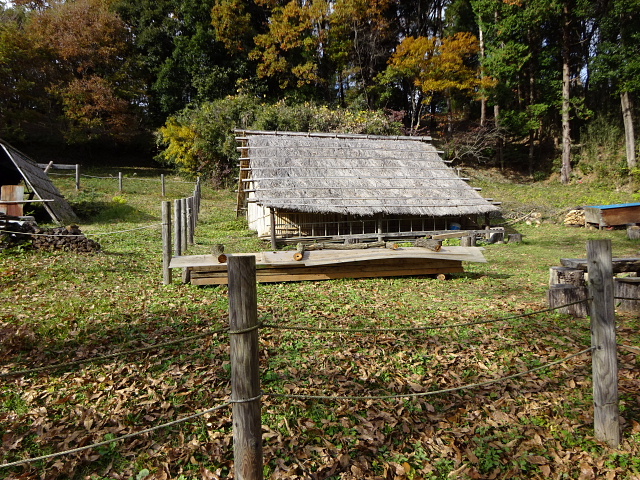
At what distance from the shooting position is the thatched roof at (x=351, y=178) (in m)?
14.1

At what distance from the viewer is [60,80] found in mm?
28844

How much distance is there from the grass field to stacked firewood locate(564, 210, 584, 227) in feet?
41.5

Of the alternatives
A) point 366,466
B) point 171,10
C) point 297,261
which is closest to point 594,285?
point 366,466

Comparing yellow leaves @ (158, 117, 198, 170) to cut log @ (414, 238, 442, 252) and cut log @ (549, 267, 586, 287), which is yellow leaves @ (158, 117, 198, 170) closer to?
cut log @ (414, 238, 442, 252)

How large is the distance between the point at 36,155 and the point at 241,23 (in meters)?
18.2

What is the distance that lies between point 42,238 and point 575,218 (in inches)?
797

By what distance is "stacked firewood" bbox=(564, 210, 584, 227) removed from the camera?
17.9 metres

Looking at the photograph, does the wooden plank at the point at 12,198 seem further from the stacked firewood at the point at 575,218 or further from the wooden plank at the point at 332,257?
the stacked firewood at the point at 575,218

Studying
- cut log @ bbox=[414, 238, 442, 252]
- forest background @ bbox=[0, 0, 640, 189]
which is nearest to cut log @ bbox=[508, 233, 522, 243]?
cut log @ bbox=[414, 238, 442, 252]

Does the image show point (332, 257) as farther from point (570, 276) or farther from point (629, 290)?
point (629, 290)

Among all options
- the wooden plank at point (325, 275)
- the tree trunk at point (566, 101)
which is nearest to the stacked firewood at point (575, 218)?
the tree trunk at point (566, 101)

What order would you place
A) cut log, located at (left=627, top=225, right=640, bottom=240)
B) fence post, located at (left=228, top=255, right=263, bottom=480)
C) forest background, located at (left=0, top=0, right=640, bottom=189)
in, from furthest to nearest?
forest background, located at (left=0, top=0, right=640, bottom=189), cut log, located at (left=627, top=225, right=640, bottom=240), fence post, located at (left=228, top=255, right=263, bottom=480)

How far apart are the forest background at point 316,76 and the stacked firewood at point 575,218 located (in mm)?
7088

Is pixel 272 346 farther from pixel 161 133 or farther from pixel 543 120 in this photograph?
pixel 543 120
